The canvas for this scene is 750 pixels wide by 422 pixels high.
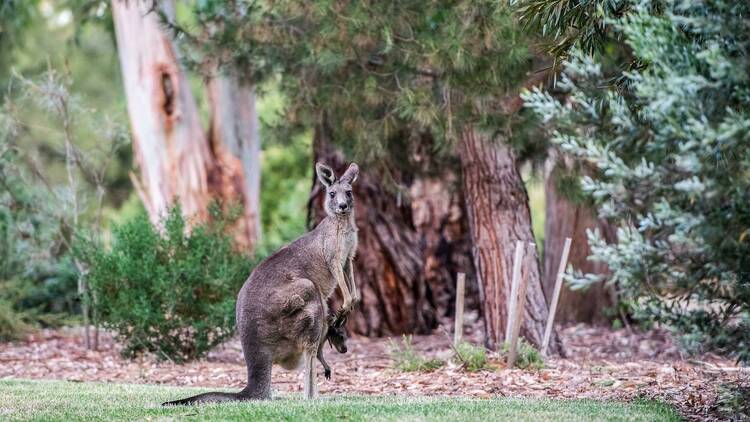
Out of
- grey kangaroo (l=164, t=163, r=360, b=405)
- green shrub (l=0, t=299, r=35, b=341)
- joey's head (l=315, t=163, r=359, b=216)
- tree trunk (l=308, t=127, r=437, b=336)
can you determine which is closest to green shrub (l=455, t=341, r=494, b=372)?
grey kangaroo (l=164, t=163, r=360, b=405)

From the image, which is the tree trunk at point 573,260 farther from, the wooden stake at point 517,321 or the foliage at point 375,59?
the wooden stake at point 517,321

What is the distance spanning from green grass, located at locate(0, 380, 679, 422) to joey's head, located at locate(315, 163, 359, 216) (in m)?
1.59

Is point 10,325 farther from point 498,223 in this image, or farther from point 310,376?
point 310,376

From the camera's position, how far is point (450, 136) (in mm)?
10227

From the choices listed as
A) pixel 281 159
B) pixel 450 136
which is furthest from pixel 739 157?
pixel 281 159

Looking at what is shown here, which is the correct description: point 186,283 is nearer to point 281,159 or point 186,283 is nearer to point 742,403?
point 742,403

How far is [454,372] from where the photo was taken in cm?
1012

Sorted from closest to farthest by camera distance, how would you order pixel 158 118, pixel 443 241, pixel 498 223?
pixel 498 223 < pixel 158 118 < pixel 443 241

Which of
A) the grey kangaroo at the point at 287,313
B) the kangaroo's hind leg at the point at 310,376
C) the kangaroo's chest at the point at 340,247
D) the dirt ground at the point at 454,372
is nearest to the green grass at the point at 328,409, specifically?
the kangaroo's hind leg at the point at 310,376

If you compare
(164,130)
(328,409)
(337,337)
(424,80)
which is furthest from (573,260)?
(328,409)

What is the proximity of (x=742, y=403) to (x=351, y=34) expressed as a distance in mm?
5341

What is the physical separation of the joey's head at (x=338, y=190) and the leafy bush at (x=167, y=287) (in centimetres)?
327

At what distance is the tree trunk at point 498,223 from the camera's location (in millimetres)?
11406

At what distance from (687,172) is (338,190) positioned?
3.52 metres
